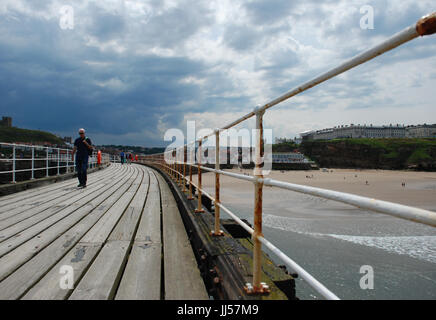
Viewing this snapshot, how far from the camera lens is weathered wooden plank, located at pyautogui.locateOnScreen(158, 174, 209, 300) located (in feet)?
6.31

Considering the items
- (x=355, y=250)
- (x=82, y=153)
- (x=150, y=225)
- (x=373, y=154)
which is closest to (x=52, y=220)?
(x=150, y=225)

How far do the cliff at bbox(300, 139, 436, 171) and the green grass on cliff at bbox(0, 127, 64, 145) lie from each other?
101m

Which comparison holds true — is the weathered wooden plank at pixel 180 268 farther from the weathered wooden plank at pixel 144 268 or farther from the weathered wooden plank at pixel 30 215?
the weathered wooden plank at pixel 30 215

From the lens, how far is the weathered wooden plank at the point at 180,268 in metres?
1.92

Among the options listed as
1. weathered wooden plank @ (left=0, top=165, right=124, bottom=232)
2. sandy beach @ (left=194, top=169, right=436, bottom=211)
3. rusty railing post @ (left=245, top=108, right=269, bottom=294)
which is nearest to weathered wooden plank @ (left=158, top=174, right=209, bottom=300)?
rusty railing post @ (left=245, top=108, right=269, bottom=294)

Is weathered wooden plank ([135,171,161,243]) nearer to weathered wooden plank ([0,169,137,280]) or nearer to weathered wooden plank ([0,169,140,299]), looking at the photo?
weathered wooden plank ([0,169,140,299])

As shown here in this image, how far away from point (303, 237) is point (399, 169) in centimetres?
7246

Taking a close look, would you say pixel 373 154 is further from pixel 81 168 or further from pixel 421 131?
pixel 81 168

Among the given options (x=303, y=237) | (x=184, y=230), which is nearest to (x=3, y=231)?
(x=184, y=230)

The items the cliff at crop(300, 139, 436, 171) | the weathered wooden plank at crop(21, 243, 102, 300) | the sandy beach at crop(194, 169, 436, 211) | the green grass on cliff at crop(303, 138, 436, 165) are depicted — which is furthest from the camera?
the green grass on cliff at crop(303, 138, 436, 165)

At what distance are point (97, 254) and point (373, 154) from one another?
283 feet

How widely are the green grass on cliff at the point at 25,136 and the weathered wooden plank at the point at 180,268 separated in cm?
12874

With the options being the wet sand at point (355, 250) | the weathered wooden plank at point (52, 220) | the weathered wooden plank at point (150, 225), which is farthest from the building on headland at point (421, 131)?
the weathered wooden plank at point (52, 220)

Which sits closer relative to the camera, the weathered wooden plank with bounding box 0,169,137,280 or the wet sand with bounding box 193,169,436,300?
the weathered wooden plank with bounding box 0,169,137,280
